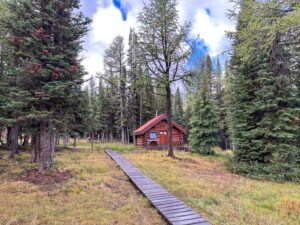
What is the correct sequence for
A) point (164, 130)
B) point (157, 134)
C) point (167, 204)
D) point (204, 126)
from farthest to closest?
point (164, 130)
point (157, 134)
point (204, 126)
point (167, 204)

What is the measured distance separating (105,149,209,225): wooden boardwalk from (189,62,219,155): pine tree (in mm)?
15238

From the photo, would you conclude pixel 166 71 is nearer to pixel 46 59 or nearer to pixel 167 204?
pixel 46 59

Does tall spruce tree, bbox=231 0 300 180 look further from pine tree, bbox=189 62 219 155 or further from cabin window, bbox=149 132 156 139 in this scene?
cabin window, bbox=149 132 156 139

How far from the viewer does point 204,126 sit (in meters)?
23.9

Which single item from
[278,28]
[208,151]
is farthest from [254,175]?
[208,151]

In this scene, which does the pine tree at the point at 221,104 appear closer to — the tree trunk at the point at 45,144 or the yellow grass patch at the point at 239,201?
the yellow grass patch at the point at 239,201

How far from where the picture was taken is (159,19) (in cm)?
1636

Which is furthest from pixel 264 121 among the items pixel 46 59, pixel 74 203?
pixel 46 59

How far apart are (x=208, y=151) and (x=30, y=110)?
18.5 m

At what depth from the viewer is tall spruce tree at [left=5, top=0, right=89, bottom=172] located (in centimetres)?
920

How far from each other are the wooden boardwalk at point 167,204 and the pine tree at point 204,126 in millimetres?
15238

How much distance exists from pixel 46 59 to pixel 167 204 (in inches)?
312

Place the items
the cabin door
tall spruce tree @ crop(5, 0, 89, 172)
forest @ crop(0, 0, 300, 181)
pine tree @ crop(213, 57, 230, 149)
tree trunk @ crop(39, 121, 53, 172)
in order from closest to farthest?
forest @ crop(0, 0, 300, 181) → tall spruce tree @ crop(5, 0, 89, 172) → tree trunk @ crop(39, 121, 53, 172) → the cabin door → pine tree @ crop(213, 57, 230, 149)

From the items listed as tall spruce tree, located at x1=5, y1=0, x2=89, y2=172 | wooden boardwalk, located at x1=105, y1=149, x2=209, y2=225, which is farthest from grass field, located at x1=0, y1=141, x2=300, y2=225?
tall spruce tree, located at x1=5, y1=0, x2=89, y2=172
